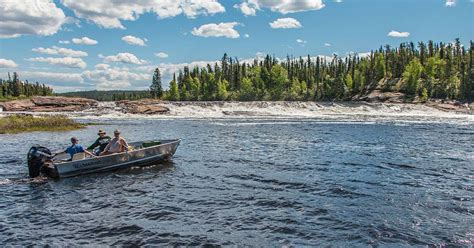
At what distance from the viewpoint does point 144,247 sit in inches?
400

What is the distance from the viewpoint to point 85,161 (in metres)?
19.3

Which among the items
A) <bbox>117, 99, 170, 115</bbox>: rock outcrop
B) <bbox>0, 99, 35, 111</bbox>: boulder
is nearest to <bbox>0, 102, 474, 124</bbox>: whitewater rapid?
<bbox>117, 99, 170, 115</bbox>: rock outcrop

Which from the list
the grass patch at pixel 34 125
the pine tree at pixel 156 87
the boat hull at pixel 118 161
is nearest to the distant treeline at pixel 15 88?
the pine tree at pixel 156 87

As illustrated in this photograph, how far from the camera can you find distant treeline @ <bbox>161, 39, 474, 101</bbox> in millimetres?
104750

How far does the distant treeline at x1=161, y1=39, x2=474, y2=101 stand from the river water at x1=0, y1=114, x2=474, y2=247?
88155mm

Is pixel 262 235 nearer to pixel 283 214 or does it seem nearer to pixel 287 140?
pixel 283 214

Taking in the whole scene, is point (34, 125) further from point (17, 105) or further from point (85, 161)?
point (17, 105)

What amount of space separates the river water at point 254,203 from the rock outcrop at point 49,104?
65.1m

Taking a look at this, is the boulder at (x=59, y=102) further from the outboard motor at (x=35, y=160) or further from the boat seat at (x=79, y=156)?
the outboard motor at (x=35, y=160)

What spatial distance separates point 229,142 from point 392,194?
1954 cm

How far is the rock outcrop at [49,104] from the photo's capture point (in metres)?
82.9

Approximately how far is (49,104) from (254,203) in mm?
85354

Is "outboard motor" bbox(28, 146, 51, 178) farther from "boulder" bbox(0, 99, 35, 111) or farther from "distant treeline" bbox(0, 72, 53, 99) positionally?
"distant treeline" bbox(0, 72, 53, 99)

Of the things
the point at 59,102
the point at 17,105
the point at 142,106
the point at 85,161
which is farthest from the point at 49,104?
the point at 85,161
